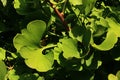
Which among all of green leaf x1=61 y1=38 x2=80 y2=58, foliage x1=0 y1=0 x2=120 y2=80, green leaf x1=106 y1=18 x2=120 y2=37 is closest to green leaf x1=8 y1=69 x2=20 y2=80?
foliage x1=0 y1=0 x2=120 y2=80

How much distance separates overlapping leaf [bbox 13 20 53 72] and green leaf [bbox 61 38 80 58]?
0.05m

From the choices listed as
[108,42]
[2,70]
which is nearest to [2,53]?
[2,70]

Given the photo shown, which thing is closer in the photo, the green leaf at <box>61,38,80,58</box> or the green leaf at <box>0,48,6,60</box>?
the green leaf at <box>61,38,80,58</box>

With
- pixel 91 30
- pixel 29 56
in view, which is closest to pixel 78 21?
pixel 91 30

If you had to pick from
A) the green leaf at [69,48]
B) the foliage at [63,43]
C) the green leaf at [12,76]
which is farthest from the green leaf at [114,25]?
the green leaf at [12,76]

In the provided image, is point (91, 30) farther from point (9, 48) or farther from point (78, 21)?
point (9, 48)

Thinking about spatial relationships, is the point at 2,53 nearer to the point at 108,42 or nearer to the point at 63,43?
the point at 63,43

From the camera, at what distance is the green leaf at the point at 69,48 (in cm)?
101

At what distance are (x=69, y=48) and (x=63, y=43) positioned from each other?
2 cm

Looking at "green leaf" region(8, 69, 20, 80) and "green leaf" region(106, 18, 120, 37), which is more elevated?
"green leaf" region(106, 18, 120, 37)

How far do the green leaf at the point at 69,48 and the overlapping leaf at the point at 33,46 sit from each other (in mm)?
47

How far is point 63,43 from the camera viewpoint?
1.03m

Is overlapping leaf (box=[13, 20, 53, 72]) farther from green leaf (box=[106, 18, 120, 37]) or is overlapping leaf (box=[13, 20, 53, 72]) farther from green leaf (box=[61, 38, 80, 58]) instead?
green leaf (box=[106, 18, 120, 37])

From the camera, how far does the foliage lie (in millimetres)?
1026
